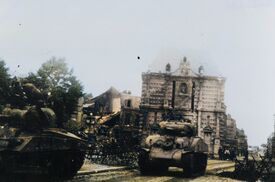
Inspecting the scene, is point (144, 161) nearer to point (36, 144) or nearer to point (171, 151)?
point (171, 151)

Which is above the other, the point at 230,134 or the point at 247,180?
the point at 230,134

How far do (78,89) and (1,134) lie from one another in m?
34.7

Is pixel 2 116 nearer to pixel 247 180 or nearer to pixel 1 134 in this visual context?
pixel 1 134

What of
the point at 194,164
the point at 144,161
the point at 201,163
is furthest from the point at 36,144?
the point at 201,163

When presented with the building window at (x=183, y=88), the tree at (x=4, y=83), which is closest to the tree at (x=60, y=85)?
the tree at (x=4, y=83)

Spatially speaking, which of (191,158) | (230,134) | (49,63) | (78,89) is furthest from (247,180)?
(230,134)

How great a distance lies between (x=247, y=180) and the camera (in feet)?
59.9

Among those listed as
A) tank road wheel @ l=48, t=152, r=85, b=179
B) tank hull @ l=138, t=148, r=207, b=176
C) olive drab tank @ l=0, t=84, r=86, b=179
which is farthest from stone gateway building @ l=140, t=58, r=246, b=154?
olive drab tank @ l=0, t=84, r=86, b=179

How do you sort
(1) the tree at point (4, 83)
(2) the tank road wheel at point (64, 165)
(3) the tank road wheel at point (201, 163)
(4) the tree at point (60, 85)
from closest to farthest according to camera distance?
(2) the tank road wheel at point (64, 165) → (3) the tank road wheel at point (201, 163) → (1) the tree at point (4, 83) → (4) the tree at point (60, 85)

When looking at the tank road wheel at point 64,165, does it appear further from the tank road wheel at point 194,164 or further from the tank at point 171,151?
the tank road wheel at point 194,164

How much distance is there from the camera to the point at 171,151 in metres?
17.5

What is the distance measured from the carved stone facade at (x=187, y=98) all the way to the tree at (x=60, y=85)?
29.6 feet

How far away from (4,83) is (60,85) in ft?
27.3

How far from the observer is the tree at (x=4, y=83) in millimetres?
38619
